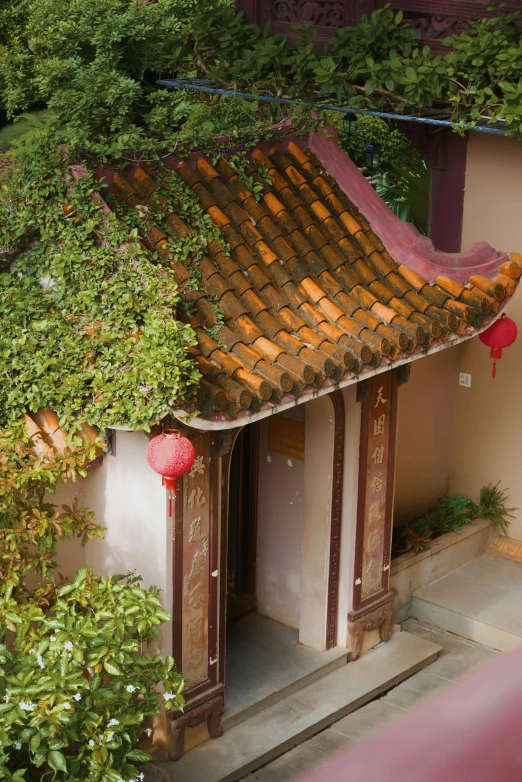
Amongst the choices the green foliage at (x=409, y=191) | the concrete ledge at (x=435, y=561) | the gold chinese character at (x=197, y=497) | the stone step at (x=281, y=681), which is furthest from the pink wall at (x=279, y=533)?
the green foliage at (x=409, y=191)

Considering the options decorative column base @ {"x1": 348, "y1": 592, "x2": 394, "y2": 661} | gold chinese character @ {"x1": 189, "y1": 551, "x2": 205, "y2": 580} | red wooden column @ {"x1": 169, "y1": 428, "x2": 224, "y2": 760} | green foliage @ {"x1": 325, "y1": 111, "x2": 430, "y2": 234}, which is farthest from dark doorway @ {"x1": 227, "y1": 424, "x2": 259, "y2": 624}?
green foliage @ {"x1": 325, "y1": 111, "x2": 430, "y2": 234}

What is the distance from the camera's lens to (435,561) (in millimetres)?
9891

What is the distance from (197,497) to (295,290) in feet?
5.43

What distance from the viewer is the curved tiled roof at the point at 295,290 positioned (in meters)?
6.39

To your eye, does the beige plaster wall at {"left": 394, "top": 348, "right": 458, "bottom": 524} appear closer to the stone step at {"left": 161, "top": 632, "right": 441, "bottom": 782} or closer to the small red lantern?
the stone step at {"left": 161, "top": 632, "right": 441, "bottom": 782}

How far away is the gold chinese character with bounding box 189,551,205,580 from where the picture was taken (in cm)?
687

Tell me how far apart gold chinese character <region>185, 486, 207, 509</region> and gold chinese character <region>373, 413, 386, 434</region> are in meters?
2.02

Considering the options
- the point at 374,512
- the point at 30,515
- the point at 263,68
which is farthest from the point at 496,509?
the point at 30,515

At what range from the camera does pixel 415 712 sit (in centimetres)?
113

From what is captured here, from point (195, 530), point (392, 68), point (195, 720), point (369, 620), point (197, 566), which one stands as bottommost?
point (195, 720)

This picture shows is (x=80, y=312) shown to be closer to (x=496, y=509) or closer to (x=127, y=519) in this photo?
(x=127, y=519)

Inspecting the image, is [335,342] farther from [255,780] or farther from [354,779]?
[354,779]

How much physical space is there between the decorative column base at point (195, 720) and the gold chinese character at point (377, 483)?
2.19 meters

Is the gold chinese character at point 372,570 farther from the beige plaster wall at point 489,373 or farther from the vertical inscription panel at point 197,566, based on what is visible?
the beige plaster wall at point 489,373
